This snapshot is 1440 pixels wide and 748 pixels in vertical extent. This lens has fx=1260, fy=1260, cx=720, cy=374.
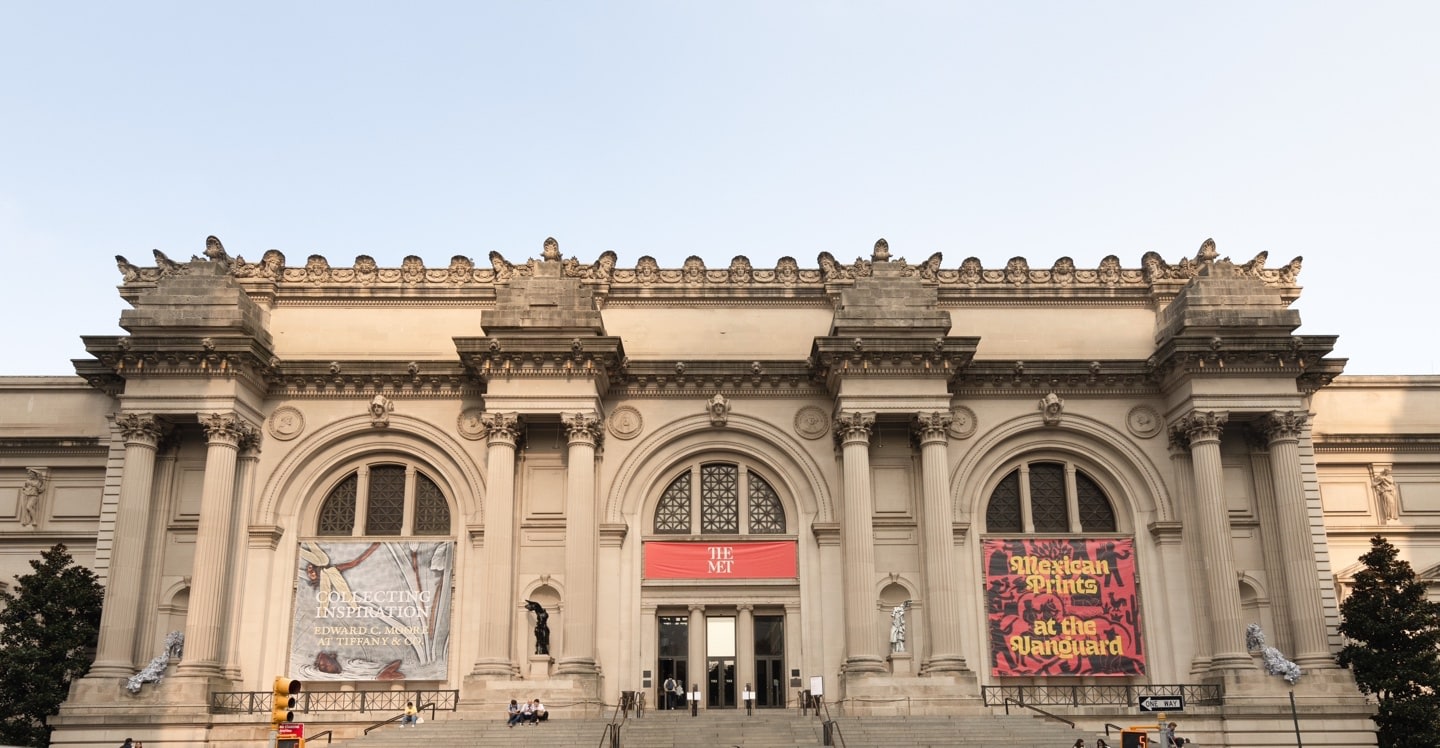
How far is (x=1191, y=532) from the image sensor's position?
38.6 meters

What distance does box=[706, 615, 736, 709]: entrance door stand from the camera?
37.7m

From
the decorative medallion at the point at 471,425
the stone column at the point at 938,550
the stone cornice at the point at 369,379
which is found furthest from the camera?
the decorative medallion at the point at 471,425

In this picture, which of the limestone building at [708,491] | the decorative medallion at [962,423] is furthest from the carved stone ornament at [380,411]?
the decorative medallion at [962,423]

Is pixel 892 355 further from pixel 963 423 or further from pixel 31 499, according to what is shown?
pixel 31 499

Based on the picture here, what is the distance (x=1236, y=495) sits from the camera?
39344 millimetres

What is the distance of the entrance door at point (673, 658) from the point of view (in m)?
37.4

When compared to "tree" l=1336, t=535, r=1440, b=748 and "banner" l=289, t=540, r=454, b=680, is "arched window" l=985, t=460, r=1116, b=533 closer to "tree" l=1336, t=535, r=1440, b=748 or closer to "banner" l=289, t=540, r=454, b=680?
"tree" l=1336, t=535, r=1440, b=748

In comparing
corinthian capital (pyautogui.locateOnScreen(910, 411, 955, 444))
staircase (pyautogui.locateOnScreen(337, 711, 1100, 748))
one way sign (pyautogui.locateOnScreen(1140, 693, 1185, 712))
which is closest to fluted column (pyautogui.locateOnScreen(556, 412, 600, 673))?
staircase (pyautogui.locateOnScreen(337, 711, 1100, 748))

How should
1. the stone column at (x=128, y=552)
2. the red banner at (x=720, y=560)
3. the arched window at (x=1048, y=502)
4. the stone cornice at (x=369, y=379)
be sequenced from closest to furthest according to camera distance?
the stone column at (x=128, y=552), the red banner at (x=720, y=560), the stone cornice at (x=369, y=379), the arched window at (x=1048, y=502)

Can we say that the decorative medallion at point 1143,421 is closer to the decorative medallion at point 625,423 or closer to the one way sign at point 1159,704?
the one way sign at point 1159,704

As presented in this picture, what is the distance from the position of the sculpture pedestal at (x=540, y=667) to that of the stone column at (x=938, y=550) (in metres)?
10.7

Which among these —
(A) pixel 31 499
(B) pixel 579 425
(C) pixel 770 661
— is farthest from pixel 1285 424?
(A) pixel 31 499

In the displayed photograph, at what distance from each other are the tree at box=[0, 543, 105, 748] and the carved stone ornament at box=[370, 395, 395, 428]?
906cm

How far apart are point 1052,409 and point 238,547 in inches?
996
